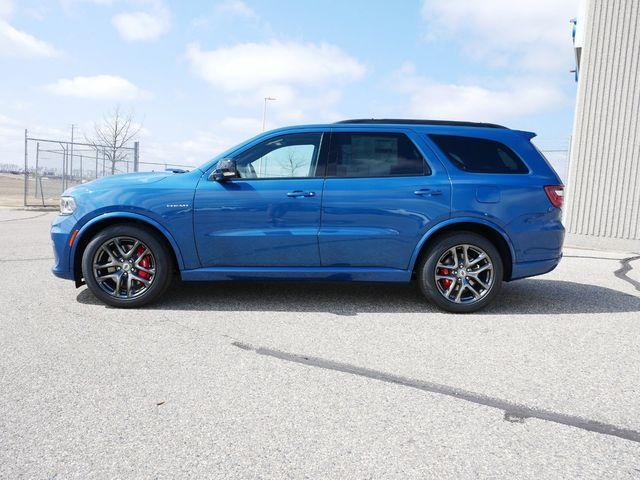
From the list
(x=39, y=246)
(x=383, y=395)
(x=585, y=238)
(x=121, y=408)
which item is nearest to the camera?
(x=121, y=408)

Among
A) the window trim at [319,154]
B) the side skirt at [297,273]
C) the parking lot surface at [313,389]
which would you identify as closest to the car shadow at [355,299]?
the parking lot surface at [313,389]

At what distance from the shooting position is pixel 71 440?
2398mm

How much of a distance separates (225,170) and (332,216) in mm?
1093

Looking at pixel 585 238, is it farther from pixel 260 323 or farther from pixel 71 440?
pixel 71 440

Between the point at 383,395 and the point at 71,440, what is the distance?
1646 millimetres

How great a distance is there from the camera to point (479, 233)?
16.5 feet

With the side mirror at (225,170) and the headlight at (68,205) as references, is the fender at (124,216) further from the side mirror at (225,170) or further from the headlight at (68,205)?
the side mirror at (225,170)

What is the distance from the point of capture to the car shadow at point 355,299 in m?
5.04

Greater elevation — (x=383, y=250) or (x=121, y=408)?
(x=383, y=250)

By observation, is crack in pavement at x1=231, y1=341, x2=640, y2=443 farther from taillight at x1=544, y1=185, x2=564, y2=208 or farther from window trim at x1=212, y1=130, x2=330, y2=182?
taillight at x1=544, y1=185, x2=564, y2=208

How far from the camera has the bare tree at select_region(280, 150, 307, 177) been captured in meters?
4.96

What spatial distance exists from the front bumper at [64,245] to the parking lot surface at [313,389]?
350 millimetres

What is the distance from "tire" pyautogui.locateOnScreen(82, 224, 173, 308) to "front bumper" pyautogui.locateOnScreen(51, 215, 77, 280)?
0.15 m

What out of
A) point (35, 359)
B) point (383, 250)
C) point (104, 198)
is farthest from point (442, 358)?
point (104, 198)
